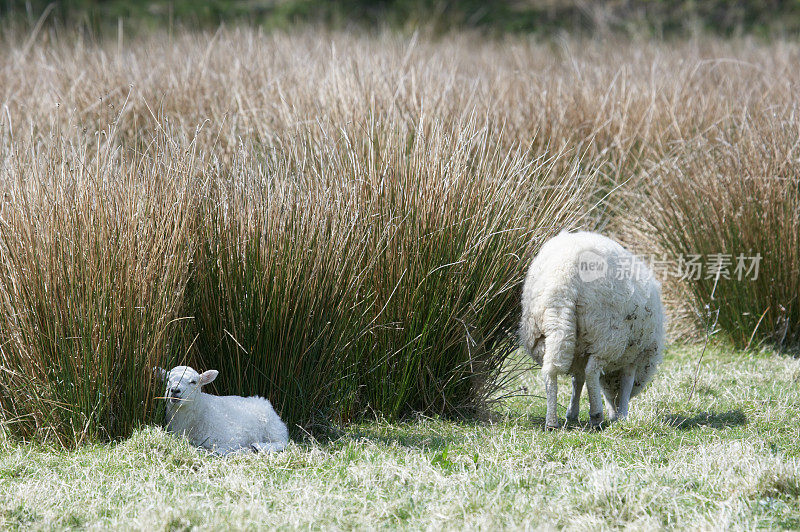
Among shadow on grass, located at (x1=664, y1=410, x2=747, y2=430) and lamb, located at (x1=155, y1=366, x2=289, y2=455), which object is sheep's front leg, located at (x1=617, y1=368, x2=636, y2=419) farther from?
lamb, located at (x1=155, y1=366, x2=289, y2=455)

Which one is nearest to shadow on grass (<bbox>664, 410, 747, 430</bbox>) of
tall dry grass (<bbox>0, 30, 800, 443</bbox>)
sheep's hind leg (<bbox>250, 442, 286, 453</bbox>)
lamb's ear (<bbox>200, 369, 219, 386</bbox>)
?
tall dry grass (<bbox>0, 30, 800, 443</bbox>)

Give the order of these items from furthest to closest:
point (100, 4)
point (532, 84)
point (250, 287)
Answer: point (100, 4), point (532, 84), point (250, 287)

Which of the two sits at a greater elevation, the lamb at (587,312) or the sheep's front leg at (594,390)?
the lamb at (587,312)

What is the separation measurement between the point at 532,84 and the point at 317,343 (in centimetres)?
511

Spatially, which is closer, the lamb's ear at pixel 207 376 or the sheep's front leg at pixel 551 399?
the lamb's ear at pixel 207 376

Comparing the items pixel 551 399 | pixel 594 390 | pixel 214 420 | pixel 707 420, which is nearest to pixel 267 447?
pixel 214 420

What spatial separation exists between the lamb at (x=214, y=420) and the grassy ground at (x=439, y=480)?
143 millimetres

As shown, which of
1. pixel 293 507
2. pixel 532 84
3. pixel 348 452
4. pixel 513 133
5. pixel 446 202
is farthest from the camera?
pixel 532 84

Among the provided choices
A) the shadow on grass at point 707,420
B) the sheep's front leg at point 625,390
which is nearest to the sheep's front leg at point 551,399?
the sheep's front leg at point 625,390

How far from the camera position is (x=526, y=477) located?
363 centimetres

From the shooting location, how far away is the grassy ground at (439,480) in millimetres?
3256

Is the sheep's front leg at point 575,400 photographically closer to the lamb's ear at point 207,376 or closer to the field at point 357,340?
the field at point 357,340

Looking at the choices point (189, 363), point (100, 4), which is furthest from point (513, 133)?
point (100, 4)

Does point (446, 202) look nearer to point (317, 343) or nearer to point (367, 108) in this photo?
point (317, 343)
